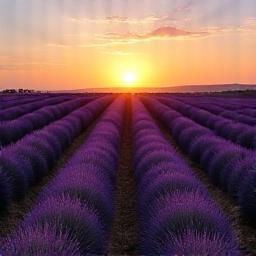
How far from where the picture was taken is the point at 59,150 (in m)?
13.0

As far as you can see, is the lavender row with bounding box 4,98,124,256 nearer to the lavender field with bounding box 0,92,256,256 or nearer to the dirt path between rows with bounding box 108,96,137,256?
the lavender field with bounding box 0,92,256,256

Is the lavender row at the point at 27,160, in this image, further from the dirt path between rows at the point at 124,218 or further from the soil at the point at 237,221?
the soil at the point at 237,221

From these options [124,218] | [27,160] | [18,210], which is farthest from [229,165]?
[18,210]

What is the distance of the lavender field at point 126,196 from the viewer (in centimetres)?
438

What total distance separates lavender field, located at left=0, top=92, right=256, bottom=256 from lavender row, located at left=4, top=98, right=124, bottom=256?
0.01 meters

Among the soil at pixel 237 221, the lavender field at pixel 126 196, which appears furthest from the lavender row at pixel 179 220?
the soil at pixel 237 221

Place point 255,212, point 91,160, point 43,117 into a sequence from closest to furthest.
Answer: point 255,212 < point 91,160 < point 43,117

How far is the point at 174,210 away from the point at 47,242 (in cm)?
169

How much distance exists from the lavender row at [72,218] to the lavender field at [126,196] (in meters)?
0.01

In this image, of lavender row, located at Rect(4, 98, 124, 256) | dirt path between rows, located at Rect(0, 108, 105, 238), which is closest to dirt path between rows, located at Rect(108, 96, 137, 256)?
lavender row, located at Rect(4, 98, 124, 256)

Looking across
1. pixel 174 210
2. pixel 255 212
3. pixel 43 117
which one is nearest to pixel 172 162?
pixel 255 212

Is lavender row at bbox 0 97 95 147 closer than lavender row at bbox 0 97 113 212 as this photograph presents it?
No

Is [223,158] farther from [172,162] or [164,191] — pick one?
[164,191]

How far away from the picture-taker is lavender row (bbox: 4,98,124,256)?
3693 mm
